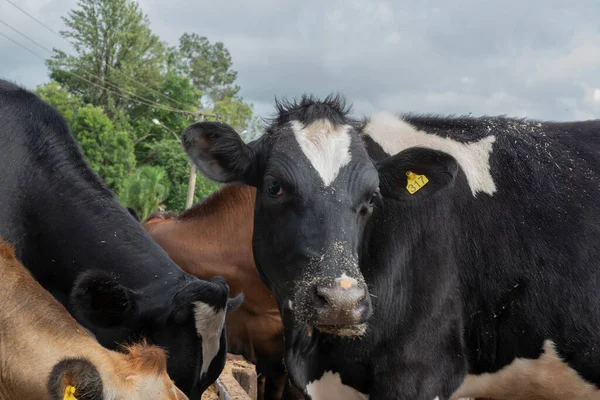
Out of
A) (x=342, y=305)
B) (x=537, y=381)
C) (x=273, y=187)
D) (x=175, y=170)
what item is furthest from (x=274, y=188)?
(x=175, y=170)

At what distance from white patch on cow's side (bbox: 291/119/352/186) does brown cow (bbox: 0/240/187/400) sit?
1.45m

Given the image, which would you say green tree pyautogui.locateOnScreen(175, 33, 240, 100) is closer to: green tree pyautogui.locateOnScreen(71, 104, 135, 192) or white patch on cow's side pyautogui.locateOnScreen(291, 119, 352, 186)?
green tree pyautogui.locateOnScreen(71, 104, 135, 192)

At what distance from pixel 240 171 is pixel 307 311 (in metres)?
1.13

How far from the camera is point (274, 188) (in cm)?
409

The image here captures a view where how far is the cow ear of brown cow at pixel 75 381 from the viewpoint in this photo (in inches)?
101

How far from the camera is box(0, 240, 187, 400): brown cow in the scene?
2854 millimetres

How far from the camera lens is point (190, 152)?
4.34 m

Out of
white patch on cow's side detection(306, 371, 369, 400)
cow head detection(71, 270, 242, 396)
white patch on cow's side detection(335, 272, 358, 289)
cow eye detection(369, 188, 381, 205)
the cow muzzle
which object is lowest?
white patch on cow's side detection(306, 371, 369, 400)

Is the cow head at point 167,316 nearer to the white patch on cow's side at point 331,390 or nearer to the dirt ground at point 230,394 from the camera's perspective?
the white patch on cow's side at point 331,390

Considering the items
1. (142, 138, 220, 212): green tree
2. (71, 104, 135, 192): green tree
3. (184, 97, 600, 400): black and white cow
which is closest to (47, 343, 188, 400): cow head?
(184, 97, 600, 400): black and white cow

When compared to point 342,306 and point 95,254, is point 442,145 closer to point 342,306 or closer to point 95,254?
point 342,306

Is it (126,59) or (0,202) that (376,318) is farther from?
(126,59)

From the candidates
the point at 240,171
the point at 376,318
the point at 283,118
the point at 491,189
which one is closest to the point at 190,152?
the point at 240,171

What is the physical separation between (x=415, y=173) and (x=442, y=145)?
45 cm
